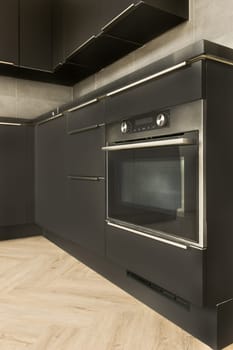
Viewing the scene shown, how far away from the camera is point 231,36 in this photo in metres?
1.52

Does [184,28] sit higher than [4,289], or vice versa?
[184,28]

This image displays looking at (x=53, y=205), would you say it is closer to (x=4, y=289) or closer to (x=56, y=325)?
(x=4, y=289)

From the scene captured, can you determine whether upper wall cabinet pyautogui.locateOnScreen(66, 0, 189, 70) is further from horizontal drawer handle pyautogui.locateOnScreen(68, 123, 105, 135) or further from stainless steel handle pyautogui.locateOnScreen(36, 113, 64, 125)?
horizontal drawer handle pyautogui.locateOnScreen(68, 123, 105, 135)

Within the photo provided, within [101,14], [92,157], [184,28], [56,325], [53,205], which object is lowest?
[56,325]

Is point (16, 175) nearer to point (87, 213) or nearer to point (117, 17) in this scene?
point (87, 213)

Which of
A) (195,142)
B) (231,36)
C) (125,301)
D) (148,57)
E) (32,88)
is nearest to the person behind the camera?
(195,142)

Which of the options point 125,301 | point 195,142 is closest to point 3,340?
point 125,301

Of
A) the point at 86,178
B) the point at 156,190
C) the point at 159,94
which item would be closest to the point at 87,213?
the point at 86,178

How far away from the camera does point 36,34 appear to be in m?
2.62

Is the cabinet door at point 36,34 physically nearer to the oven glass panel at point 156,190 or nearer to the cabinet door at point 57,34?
the cabinet door at point 57,34

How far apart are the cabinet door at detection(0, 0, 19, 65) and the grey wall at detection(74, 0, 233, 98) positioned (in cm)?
92

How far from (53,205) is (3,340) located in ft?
4.00

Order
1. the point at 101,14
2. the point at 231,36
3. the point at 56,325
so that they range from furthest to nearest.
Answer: the point at 101,14 < the point at 231,36 < the point at 56,325

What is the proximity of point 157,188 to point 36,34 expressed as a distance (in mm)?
2057
